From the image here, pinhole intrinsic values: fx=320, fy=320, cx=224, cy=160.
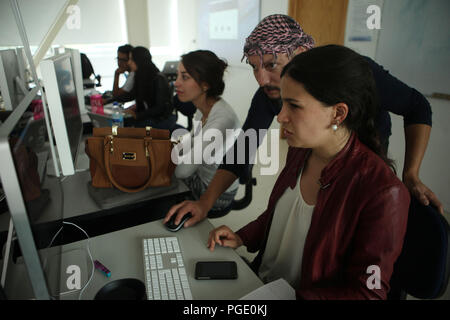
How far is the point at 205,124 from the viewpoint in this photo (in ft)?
5.50

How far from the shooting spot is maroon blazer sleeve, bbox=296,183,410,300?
2.43 ft

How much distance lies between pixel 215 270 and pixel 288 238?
262mm

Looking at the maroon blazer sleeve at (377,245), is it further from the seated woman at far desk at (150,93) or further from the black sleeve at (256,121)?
the seated woman at far desk at (150,93)

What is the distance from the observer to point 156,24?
6668 millimetres

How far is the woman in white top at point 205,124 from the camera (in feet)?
5.29

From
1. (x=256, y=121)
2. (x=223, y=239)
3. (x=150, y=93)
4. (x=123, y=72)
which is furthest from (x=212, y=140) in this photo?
(x=123, y=72)

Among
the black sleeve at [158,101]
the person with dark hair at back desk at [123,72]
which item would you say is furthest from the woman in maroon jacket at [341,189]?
the person with dark hair at back desk at [123,72]

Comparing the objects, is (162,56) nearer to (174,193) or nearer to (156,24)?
(156,24)

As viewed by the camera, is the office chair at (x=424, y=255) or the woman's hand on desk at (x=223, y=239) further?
the woman's hand on desk at (x=223, y=239)

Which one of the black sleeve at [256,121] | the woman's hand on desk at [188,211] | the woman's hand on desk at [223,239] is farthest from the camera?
the black sleeve at [256,121]

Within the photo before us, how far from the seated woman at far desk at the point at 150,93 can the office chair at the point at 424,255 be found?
245 cm

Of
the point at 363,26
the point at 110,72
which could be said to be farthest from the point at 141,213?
the point at 110,72

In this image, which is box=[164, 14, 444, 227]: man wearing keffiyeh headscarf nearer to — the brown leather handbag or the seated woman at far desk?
the brown leather handbag

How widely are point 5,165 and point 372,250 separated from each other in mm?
756
